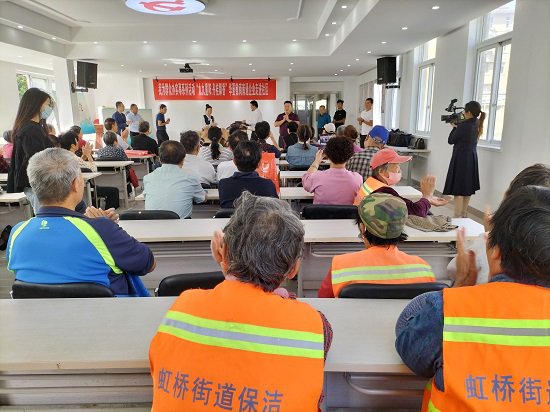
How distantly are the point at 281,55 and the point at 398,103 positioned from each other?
3.25m

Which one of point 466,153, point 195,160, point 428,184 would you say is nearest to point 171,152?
point 195,160

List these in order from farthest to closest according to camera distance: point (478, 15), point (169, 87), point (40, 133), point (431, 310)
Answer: point (169, 87)
point (478, 15)
point (40, 133)
point (431, 310)

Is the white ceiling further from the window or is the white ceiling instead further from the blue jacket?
the blue jacket

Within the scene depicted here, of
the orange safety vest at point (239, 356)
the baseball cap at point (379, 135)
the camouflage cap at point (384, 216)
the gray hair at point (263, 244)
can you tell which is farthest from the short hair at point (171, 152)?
the baseball cap at point (379, 135)

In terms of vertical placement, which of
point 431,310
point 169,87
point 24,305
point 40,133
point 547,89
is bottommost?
point 24,305

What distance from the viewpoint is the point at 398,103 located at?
9953 millimetres

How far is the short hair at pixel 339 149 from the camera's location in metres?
3.08

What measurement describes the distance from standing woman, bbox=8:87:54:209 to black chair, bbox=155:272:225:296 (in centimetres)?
205

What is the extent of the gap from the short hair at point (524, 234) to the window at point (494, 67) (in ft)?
16.9

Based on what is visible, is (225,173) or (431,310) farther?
(225,173)

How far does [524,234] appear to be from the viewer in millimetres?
854

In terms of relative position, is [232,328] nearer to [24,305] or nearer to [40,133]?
[24,305]

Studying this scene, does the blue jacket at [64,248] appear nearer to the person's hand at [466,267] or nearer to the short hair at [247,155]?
the person's hand at [466,267]

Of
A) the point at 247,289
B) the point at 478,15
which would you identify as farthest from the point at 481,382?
the point at 478,15
